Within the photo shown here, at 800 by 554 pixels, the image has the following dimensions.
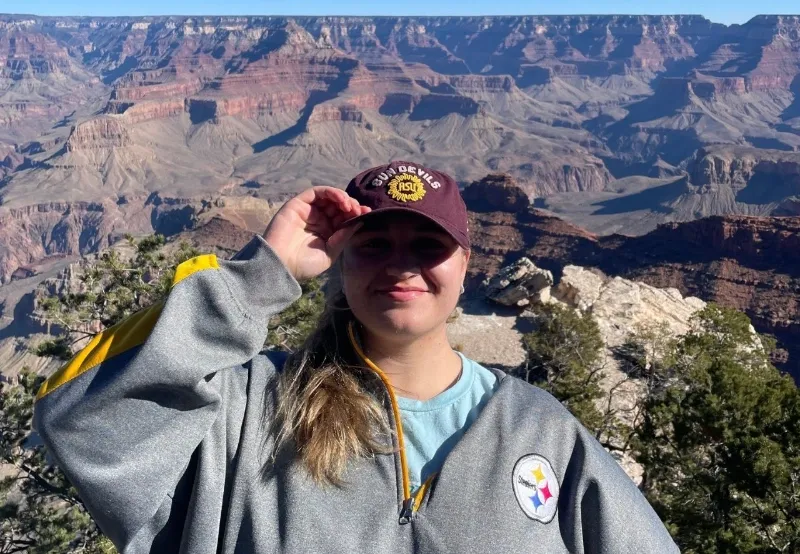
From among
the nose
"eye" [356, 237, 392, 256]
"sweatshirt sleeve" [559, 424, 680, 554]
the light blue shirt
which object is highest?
"eye" [356, 237, 392, 256]

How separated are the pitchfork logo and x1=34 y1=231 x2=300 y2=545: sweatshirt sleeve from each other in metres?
1.20

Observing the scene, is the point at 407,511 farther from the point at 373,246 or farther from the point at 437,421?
the point at 373,246

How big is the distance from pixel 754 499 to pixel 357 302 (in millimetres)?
7908

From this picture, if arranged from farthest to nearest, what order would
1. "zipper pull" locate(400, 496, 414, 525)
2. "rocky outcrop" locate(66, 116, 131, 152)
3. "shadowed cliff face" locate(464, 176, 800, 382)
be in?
1. "rocky outcrop" locate(66, 116, 131, 152)
2. "shadowed cliff face" locate(464, 176, 800, 382)
3. "zipper pull" locate(400, 496, 414, 525)

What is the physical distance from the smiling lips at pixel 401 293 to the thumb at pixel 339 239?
0.87ft

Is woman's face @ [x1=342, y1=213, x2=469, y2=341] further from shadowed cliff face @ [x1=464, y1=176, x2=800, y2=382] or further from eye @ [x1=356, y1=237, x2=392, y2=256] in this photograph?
shadowed cliff face @ [x1=464, y1=176, x2=800, y2=382]

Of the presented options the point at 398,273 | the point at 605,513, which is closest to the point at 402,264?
the point at 398,273

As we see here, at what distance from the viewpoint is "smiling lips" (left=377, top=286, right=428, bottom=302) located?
2.74 m

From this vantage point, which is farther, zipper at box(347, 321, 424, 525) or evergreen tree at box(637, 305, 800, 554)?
evergreen tree at box(637, 305, 800, 554)

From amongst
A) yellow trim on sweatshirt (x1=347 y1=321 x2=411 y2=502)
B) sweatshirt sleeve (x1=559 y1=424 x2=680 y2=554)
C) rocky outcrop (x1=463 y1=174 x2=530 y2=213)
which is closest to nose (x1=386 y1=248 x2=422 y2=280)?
yellow trim on sweatshirt (x1=347 y1=321 x2=411 y2=502)

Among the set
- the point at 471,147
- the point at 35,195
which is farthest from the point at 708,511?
the point at 471,147

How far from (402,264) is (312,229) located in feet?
1.51

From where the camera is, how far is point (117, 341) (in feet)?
7.25

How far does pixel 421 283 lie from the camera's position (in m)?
2.77
